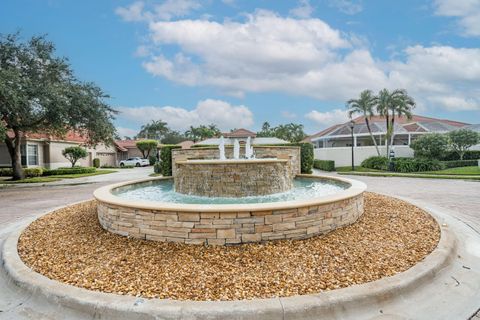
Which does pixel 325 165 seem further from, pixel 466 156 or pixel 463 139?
pixel 466 156

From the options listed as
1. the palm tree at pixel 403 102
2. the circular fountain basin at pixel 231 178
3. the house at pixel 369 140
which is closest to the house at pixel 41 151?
the circular fountain basin at pixel 231 178

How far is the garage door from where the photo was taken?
39178 millimetres

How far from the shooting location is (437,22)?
12.3m

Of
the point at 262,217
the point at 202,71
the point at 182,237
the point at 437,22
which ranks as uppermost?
the point at 437,22

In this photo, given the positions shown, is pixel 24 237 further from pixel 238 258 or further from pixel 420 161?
pixel 420 161

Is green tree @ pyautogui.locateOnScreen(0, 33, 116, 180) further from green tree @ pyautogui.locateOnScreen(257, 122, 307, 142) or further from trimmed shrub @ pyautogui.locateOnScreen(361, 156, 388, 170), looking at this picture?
green tree @ pyautogui.locateOnScreen(257, 122, 307, 142)

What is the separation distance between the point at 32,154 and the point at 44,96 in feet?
45.4

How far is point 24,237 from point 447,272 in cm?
697

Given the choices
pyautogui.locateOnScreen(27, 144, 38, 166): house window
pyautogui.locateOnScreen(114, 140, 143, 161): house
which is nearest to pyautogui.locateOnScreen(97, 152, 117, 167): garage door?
pyautogui.locateOnScreen(114, 140, 143, 161): house

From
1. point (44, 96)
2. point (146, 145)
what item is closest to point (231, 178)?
point (44, 96)

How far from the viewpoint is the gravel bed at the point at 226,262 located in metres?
3.32

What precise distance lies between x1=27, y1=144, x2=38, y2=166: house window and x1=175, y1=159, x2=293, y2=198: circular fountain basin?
2455 centimetres

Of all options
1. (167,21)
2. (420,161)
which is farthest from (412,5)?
(420,161)

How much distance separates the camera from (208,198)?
8.23 m
